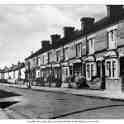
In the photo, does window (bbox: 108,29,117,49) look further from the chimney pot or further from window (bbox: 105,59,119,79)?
the chimney pot

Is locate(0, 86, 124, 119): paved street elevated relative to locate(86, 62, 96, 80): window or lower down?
lower down

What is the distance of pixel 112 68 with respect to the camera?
24594 mm

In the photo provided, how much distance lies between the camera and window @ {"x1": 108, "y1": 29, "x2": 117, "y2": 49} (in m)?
24.4

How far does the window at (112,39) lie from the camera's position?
24400mm

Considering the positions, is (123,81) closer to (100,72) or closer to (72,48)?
(100,72)

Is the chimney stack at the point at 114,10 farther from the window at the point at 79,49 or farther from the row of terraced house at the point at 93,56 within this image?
the window at the point at 79,49

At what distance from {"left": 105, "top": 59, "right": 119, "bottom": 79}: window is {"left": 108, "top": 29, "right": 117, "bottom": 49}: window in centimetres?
136

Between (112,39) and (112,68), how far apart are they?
278cm

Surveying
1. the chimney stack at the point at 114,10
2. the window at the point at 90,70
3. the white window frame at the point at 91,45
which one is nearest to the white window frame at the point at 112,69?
the window at the point at 90,70

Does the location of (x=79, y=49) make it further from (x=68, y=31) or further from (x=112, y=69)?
(x=68, y=31)

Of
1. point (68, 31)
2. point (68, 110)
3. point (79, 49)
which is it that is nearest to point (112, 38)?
point (79, 49)

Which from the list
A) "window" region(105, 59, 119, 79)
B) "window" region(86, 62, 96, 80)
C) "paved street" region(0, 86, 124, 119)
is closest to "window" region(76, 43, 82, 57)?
"window" region(86, 62, 96, 80)
